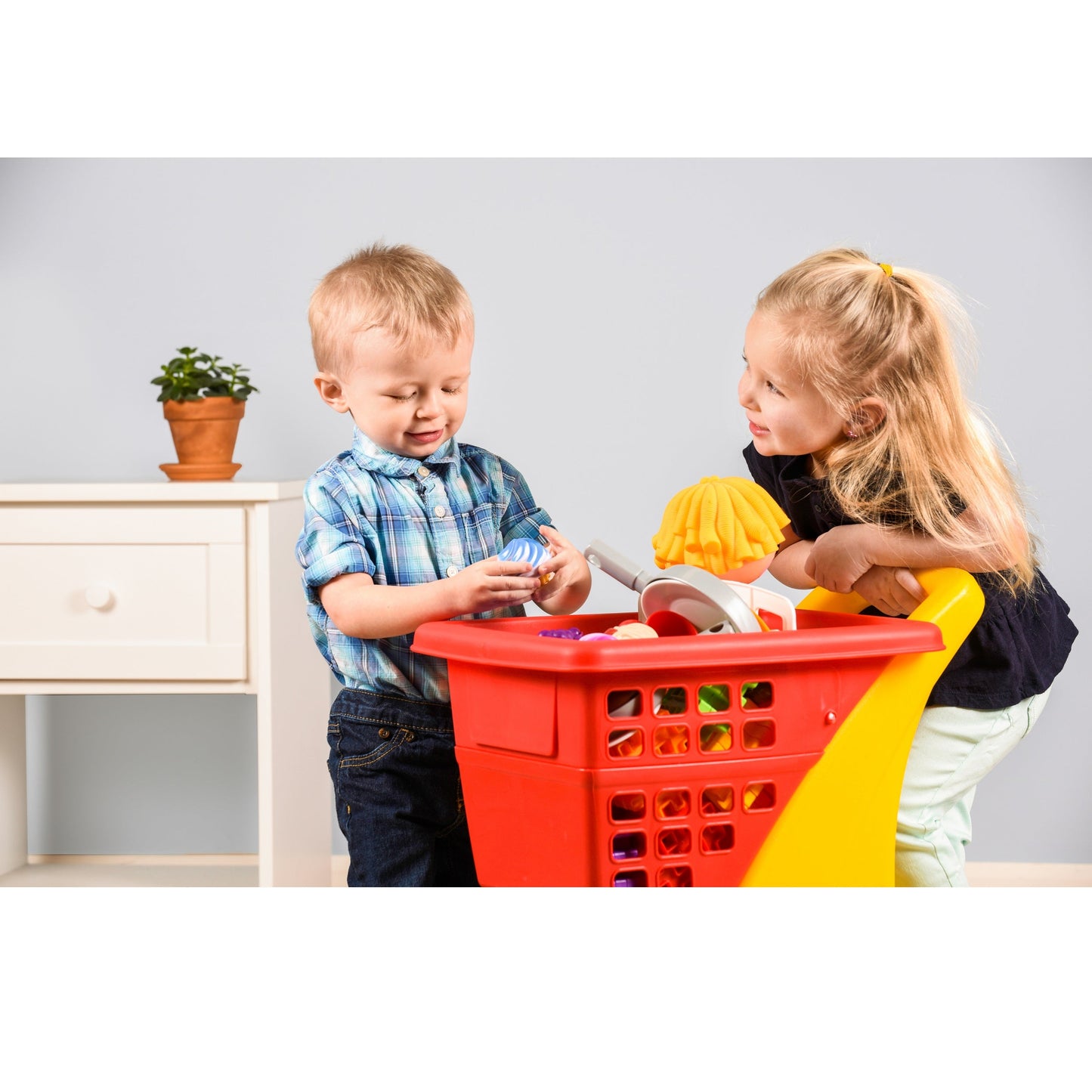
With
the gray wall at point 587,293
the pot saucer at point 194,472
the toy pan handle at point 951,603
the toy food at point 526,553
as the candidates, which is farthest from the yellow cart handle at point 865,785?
the pot saucer at point 194,472

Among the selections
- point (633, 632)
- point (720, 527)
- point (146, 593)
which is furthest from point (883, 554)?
point (146, 593)

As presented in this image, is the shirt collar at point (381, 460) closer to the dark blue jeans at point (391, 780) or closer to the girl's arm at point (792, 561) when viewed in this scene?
the dark blue jeans at point (391, 780)

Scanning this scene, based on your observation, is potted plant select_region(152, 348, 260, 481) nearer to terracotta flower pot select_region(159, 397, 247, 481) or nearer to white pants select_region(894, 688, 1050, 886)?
terracotta flower pot select_region(159, 397, 247, 481)

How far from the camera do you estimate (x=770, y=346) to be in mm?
1027

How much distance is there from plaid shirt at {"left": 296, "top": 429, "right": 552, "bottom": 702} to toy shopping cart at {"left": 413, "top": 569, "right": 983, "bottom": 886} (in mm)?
140

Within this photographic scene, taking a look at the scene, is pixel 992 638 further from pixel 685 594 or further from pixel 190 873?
pixel 190 873

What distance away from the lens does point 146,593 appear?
1501 mm

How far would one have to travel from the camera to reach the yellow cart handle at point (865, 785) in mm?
874

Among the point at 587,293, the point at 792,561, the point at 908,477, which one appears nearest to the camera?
the point at 908,477

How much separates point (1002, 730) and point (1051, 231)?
854 millimetres

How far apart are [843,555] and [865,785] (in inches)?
8.4

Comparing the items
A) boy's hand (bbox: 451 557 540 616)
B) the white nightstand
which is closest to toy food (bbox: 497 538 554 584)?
boy's hand (bbox: 451 557 540 616)

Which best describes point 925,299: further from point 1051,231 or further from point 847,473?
point 1051,231

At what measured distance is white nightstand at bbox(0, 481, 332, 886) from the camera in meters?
1.49
